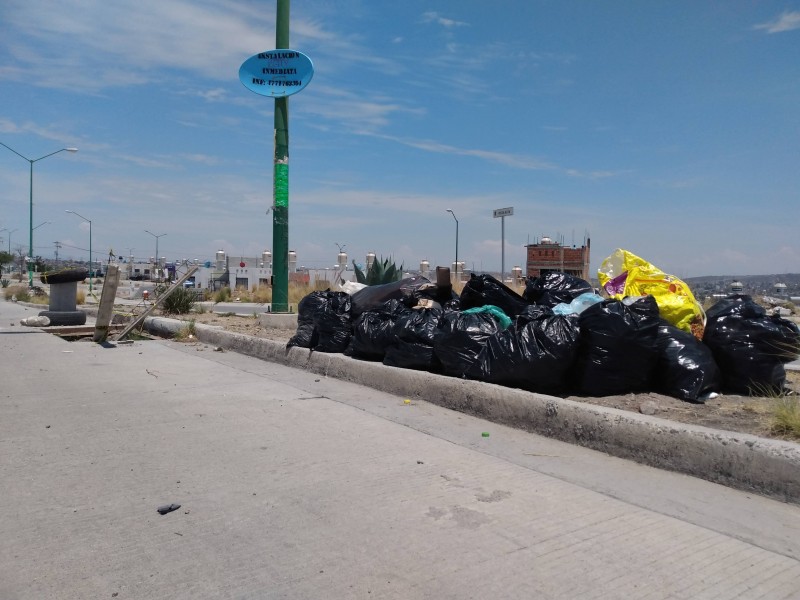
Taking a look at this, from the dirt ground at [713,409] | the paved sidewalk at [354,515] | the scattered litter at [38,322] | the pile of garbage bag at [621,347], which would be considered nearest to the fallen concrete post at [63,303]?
the scattered litter at [38,322]

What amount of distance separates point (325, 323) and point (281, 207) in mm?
4566

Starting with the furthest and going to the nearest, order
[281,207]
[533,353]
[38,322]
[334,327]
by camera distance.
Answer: [38,322] → [281,207] → [334,327] → [533,353]

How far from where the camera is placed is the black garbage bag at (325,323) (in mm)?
7766

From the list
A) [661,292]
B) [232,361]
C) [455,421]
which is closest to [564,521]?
[455,421]

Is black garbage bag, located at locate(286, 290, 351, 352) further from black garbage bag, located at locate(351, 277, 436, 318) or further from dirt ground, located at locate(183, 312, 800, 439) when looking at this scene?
dirt ground, located at locate(183, 312, 800, 439)

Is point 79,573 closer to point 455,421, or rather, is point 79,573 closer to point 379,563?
point 379,563

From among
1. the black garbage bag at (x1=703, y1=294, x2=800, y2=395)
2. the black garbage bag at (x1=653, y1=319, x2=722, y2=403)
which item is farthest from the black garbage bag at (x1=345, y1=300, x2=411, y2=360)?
the black garbage bag at (x1=703, y1=294, x2=800, y2=395)

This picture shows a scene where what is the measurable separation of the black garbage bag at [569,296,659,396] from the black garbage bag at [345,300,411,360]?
84.2 inches

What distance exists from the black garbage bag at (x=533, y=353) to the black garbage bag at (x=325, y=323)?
2474mm

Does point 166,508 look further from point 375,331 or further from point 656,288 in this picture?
point 656,288

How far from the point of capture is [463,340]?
5914 mm

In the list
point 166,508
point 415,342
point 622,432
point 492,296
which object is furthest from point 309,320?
point 166,508

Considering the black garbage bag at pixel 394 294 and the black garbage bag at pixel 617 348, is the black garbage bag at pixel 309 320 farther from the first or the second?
the black garbage bag at pixel 617 348

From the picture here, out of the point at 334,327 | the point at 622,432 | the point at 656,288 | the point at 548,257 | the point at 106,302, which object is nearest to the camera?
the point at 622,432
